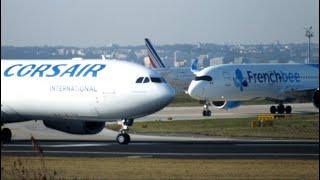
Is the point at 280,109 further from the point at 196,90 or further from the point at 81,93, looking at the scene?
the point at 81,93

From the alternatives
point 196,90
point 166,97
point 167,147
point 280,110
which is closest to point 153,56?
point 196,90

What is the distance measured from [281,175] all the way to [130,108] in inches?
530

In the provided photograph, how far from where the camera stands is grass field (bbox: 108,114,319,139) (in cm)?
4647

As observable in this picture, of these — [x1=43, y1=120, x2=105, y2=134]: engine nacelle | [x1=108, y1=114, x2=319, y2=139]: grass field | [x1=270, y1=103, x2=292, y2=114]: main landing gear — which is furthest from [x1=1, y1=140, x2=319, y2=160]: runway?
[x1=270, y1=103, x2=292, y2=114]: main landing gear

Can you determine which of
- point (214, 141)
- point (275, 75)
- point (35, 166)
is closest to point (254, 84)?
point (275, 75)

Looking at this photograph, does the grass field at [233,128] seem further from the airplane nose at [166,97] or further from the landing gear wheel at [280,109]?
the landing gear wheel at [280,109]

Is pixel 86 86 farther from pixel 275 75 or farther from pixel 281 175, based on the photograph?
pixel 275 75

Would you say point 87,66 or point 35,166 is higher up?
point 87,66

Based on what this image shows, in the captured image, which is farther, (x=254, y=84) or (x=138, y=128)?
(x=254, y=84)

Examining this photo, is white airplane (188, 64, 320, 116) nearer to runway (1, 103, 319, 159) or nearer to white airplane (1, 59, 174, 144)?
runway (1, 103, 319, 159)

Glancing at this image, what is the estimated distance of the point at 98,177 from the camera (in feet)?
80.3

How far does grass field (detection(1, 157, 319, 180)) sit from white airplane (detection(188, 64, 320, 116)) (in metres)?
43.2

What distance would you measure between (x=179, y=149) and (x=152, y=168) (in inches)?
327

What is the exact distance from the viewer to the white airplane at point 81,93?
37625 mm
